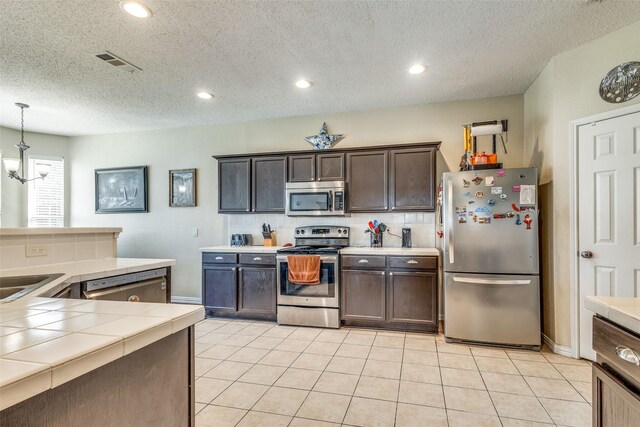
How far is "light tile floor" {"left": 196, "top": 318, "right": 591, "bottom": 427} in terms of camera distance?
1991 millimetres

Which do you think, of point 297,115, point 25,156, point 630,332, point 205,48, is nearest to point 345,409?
point 630,332

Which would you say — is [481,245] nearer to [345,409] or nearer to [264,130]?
[345,409]

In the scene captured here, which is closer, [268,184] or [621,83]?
[621,83]

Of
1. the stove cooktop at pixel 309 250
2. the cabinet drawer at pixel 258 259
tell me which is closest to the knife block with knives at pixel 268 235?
the cabinet drawer at pixel 258 259

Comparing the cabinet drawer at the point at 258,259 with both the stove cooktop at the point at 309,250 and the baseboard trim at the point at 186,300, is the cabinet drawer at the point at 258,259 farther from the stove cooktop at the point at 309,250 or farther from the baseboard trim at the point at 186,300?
the baseboard trim at the point at 186,300

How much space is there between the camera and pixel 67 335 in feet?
2.82

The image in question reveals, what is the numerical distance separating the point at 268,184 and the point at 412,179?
5.88ft

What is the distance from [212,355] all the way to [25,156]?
4.65 metres

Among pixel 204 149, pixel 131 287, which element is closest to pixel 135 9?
pixel 131 287

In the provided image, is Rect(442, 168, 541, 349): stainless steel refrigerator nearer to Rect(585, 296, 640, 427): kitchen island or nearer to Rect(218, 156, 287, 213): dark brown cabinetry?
Rect(585, 296, 640, 427): kitchen island

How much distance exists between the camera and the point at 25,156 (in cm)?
499

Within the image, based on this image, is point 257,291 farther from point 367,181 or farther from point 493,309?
point 493,309

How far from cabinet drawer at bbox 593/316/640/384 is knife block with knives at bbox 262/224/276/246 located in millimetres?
3610

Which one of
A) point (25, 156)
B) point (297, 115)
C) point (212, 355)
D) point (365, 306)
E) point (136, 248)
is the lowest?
point (212, 355)
